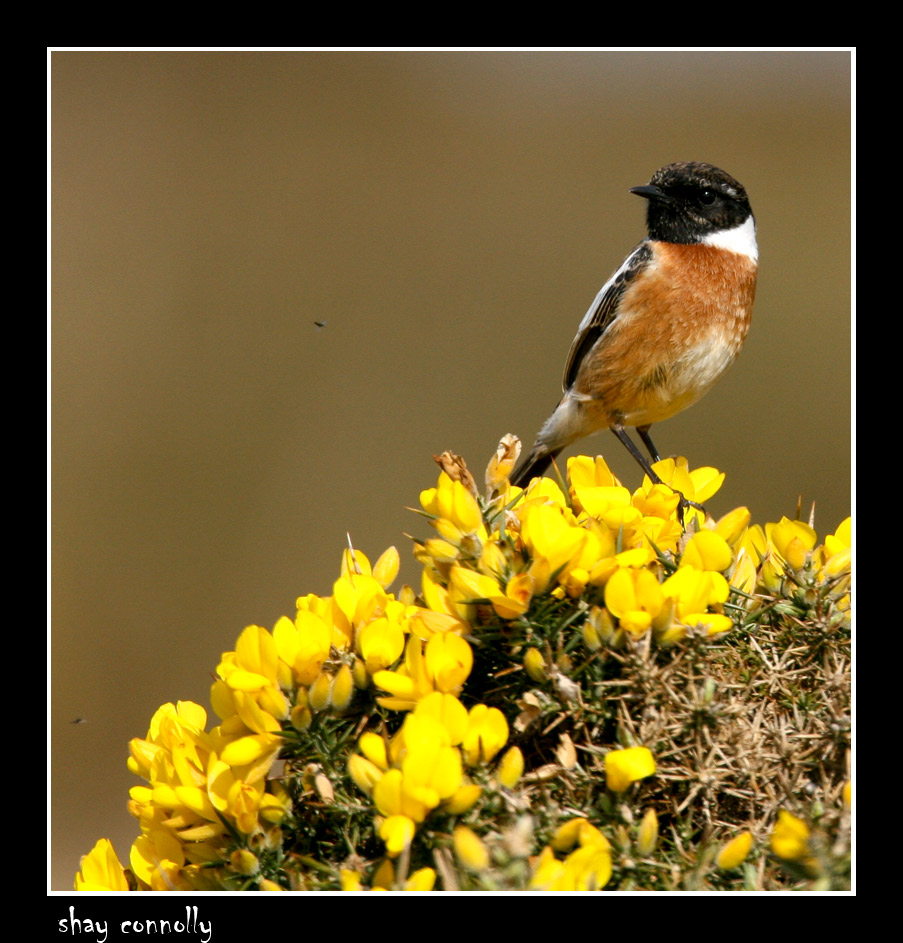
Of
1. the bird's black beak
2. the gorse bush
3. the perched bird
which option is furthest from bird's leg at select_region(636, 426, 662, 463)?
the gorse bush

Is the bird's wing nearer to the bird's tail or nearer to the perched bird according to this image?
the perched bird

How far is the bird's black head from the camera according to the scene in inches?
193

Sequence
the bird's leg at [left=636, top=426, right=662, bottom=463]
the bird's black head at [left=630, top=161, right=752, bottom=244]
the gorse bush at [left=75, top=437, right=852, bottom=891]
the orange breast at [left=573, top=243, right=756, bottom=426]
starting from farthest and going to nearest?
the bird's leg at [left=636, top=426, right=662, bottom=463]
the bird's black head at [left=630, top=161, right=752, bottom=244]
the orange breast at [left=573, top=243, right=756, bottom=426]
the gorse bush at [left=75, top=437, right=852, bottom=891]

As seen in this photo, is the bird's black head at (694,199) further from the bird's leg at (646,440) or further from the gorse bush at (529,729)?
the gorse bush at (529,729)

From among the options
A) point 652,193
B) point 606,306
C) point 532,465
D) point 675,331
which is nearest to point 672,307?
point 675,331

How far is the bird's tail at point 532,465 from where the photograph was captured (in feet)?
17.6

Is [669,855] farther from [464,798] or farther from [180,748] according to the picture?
[180,748]

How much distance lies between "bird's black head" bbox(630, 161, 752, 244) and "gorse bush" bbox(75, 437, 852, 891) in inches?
122

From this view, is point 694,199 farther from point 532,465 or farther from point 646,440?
point 532,465

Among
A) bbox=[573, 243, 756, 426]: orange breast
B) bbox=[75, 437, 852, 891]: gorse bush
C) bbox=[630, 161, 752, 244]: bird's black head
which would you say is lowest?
bbox=[75, 437, 852, 891]: gorse bush

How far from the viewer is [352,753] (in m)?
1.89

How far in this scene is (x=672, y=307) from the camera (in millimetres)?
4766

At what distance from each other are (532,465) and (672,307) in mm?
1235

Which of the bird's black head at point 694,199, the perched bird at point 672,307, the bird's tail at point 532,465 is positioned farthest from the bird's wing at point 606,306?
the bird's tail at point 532,465
